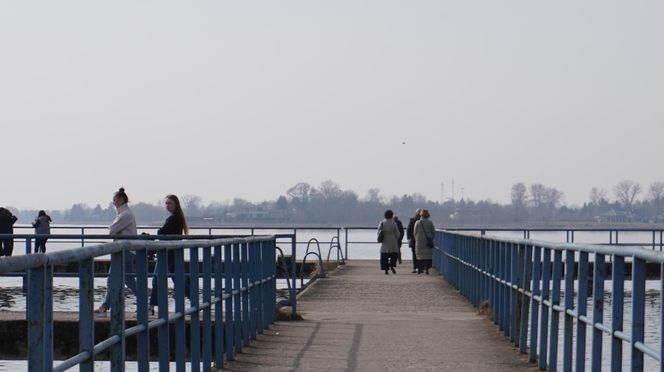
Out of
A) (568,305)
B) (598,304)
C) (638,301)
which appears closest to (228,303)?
(568,305)

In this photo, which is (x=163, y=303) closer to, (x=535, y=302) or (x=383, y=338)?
(x=535, y=302)

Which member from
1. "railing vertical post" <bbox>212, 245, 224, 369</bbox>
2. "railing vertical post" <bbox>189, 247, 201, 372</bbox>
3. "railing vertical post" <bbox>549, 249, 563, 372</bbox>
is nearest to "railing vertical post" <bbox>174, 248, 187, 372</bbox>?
"railing vertical post" <bbox>189, 247, 201, 372</bbox>

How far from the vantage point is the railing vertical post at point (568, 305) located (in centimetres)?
1098

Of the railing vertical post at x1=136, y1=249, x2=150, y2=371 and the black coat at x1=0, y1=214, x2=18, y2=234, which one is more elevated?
the black coat at x1=0, y1=214, x2=18, y2=234

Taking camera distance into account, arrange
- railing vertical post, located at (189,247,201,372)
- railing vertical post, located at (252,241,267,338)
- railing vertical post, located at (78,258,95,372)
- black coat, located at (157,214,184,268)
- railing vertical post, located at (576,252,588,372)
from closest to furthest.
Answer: railing vertical post, located at (78,258,95,372) → railing vertical post, located at (576,252,588,372) → railing vertical post, located at (189,247,201,372) → railing vertical post, located at (252,241,267,338) → black coat, located at (157,214,184,268)

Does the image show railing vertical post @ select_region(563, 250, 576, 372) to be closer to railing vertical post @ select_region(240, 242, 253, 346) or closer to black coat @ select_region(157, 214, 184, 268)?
railing vertical post @ select_region(240, 242, 253, 346)

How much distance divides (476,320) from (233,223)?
148 m

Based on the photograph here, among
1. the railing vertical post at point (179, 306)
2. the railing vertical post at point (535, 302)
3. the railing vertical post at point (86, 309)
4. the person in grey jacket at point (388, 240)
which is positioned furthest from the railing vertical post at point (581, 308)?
the person in grey jacket at point (388, 240)

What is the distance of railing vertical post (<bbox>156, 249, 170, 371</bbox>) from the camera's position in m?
9.59

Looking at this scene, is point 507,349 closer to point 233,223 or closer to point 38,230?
point 38,230

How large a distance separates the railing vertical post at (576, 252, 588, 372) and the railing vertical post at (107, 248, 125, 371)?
3.72 metres

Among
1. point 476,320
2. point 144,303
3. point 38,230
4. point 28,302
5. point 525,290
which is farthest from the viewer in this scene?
point 38,230

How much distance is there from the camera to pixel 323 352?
1447cm

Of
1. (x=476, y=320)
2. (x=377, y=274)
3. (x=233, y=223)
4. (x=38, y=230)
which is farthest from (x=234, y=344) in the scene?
(x=233, y=223)
